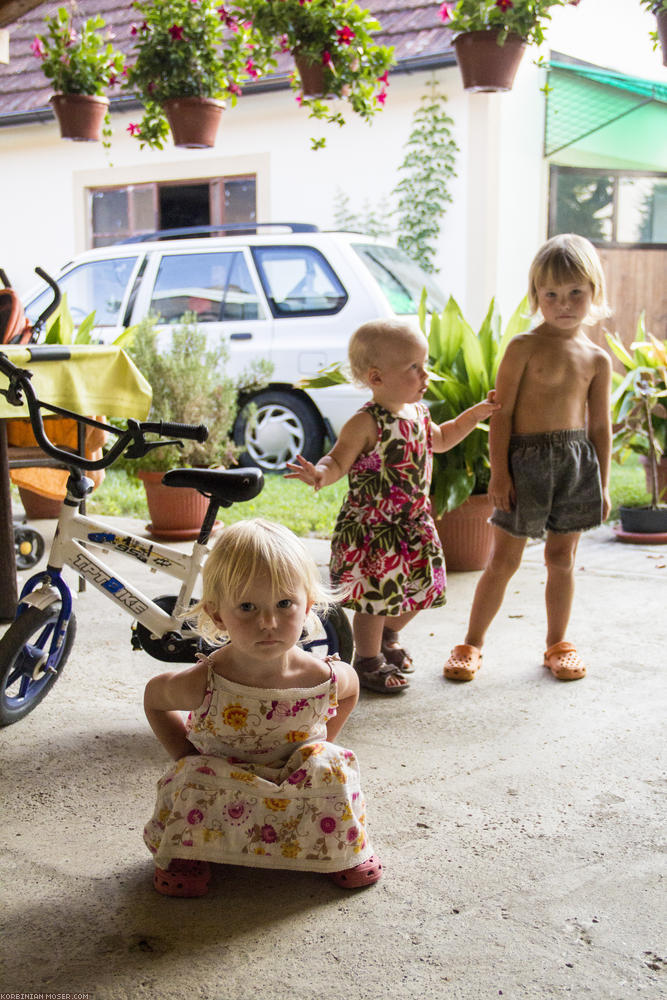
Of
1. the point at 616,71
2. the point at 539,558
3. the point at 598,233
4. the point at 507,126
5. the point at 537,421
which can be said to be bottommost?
the point at 539,558

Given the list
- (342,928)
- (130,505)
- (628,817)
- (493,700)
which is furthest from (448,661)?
(130,505)

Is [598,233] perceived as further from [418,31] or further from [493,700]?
[493,700]

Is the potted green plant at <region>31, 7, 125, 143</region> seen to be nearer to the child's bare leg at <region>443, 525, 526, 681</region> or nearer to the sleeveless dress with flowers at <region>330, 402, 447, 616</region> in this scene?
the sleeveless dress with flowers at <region>330, 402, 447, 616</region>

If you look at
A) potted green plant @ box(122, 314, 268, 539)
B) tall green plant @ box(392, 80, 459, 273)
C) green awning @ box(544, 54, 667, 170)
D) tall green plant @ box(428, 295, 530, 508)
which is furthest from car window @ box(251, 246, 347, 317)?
green awning @ box(544, 54, 667, 170)

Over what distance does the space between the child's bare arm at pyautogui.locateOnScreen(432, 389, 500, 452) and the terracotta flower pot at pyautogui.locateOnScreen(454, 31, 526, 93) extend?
91.8 inches

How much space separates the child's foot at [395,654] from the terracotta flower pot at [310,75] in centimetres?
323

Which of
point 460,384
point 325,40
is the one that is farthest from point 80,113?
point 460,384

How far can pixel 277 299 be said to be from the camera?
24.5 ft

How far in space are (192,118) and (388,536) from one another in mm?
3902

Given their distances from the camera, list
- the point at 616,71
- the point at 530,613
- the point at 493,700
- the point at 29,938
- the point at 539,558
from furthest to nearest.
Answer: the point at 616,71 → the point at 539,558 → the point at 530,613 → the point at 493,700 → the point at 29,938

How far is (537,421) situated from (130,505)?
3.81 metres

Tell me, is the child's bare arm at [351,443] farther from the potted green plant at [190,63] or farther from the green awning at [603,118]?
the green awning at [603,118]

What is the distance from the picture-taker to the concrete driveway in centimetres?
164

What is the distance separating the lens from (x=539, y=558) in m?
4.83
